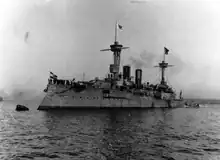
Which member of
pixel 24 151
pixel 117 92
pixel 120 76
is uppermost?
pixel 120 76

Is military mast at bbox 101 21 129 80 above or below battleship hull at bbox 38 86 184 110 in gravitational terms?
above

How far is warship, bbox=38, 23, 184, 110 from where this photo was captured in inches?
1809

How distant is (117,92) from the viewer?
54.4 m

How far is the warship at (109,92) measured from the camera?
45.9m

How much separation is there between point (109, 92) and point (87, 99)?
622cm

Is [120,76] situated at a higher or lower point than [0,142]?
higher

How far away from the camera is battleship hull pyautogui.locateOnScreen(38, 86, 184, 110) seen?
151 ft

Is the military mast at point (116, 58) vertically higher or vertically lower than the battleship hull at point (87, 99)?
higher

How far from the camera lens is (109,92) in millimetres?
52625

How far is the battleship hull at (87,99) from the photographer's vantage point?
45.9 meters

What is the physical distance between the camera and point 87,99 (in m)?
49.2

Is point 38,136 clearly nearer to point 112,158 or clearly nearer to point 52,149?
point 52,149

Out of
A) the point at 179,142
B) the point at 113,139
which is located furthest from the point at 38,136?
the point at 179,142

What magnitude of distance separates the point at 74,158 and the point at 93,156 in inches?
48.6
